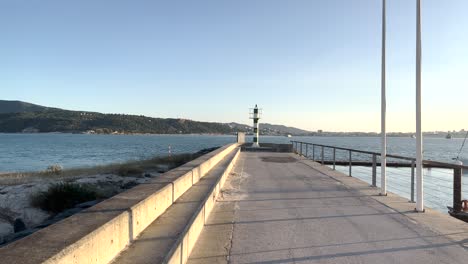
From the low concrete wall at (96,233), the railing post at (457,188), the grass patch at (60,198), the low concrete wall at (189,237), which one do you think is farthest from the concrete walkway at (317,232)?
the grass patch at (60,198)

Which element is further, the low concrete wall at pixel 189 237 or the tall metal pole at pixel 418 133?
the tall metal pole at pixel 418 133

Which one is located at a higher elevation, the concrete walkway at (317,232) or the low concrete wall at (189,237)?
the low concrete wall at (189,237)

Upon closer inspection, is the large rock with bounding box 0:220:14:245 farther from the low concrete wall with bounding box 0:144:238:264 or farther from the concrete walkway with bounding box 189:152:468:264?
the concrete walkway with bounding box 189:152:468:264

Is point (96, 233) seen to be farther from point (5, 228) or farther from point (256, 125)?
point (256, 125)

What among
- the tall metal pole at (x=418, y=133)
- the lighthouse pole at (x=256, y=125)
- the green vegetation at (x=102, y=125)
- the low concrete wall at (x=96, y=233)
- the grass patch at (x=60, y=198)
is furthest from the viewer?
the green vegetation at (x=102, y=125)

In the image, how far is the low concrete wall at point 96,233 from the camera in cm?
355

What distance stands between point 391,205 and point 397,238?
3.16 m

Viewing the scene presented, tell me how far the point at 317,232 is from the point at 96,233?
4.14 meters

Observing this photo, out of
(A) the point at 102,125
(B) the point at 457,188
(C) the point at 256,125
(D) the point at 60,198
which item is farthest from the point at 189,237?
(A) the point at 102,125

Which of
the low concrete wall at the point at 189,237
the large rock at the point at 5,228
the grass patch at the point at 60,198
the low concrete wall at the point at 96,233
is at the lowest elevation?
the large rock at the point at 5,228

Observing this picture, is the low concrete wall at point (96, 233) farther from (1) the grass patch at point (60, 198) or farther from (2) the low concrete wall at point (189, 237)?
(1) the grass patch at point (60, 198)

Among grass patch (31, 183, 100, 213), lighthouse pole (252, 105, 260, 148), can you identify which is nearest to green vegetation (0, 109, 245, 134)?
lighthouse pole (252, 105, 260, 148)

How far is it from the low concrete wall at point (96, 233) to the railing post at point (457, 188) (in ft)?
20.5

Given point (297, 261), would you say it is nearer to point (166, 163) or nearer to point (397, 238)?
point (397, 238)
